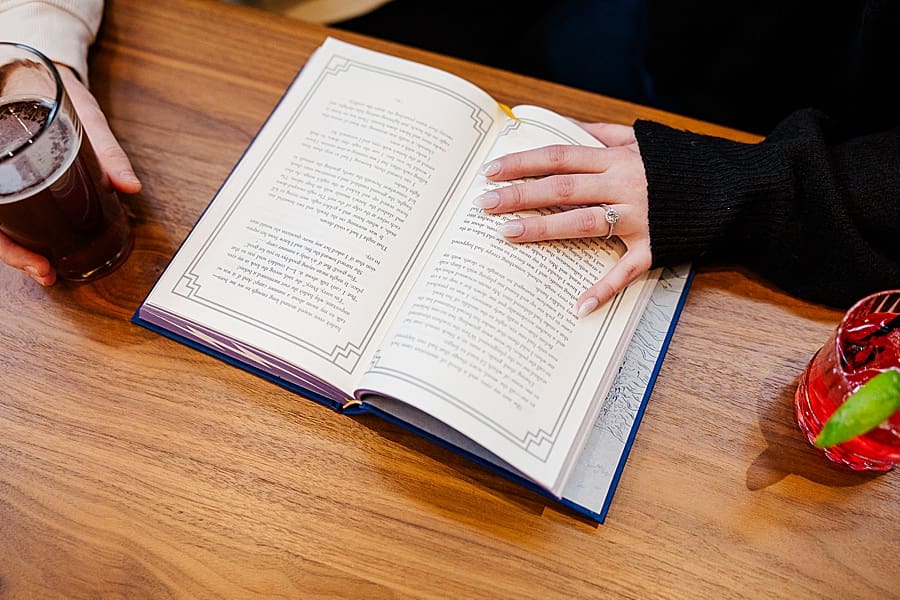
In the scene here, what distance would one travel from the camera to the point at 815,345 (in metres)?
0.74

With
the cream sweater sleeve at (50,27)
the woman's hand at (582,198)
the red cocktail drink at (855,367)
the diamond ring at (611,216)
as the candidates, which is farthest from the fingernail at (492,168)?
the cream sweater sleeve at (50,27)

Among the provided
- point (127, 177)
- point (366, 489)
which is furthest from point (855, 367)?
point (127, 177)

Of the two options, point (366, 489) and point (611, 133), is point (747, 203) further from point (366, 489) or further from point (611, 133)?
point (366, 489)

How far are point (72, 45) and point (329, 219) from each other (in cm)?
39

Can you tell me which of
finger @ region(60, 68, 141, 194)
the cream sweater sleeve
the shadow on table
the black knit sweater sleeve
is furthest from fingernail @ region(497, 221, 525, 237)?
the cream sweater sleeve

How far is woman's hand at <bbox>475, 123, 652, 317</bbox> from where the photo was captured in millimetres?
717

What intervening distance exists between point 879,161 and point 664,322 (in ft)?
0.87

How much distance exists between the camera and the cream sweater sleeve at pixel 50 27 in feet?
2.73

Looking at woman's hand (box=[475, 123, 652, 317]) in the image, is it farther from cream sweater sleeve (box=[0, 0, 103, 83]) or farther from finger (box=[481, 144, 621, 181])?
cream sweater sleeve (box=[0, 0, 103, 83])

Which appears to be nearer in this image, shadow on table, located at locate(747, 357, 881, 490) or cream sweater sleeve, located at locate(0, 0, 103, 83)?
shadow on table, located at locate(747, 357, 881, 490)

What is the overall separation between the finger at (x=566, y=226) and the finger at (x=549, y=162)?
5cm

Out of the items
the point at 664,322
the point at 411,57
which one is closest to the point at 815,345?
the point at 664,322

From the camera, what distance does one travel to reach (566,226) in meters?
0.72

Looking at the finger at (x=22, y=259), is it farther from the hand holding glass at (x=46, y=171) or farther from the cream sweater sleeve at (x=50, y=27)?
the cream sweater sleeve at (x=50, y=27)
